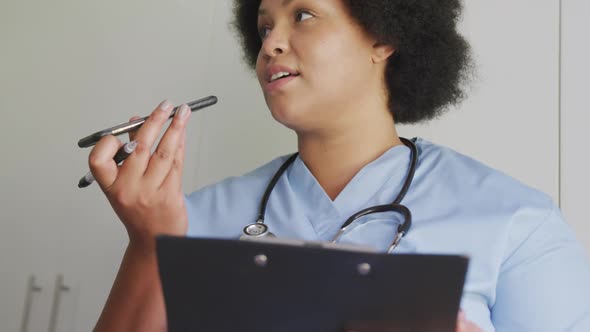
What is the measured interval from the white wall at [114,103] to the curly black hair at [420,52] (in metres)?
0.13

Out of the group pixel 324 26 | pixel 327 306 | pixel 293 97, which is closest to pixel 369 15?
pixel 324 26

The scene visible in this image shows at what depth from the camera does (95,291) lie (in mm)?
1479

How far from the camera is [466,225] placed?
3.00 feet

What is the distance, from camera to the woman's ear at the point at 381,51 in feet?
3.62

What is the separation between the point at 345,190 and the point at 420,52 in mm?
351

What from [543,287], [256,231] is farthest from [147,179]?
[543,287]

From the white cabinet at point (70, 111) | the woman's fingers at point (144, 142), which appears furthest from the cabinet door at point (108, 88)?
the woman's fingers at point (144, 142)

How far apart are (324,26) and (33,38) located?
881 millimetres

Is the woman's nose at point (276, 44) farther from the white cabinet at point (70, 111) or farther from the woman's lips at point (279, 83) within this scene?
the white cabinet at point (70, 111)

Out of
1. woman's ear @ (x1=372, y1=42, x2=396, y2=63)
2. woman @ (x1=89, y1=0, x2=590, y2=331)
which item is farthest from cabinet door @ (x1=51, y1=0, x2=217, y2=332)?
woman's ear @ (x1=372, y1=42, x2=396, y2=63)

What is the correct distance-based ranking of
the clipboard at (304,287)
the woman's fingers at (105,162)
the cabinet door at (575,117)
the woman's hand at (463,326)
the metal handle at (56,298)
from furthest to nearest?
the metal handle at (56,298)
the cabinet door at (575,117)
the woman's fingers at (105,162)
the woman's hand at (463,326)
the clipboard at (304,287)

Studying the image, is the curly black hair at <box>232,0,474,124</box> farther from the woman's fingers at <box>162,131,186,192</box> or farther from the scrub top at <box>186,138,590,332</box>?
the woman's fingers at <box>162,131,186,192</box>

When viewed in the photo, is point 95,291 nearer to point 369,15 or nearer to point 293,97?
point 293,97

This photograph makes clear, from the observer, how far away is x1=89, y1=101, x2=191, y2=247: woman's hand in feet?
2.67
